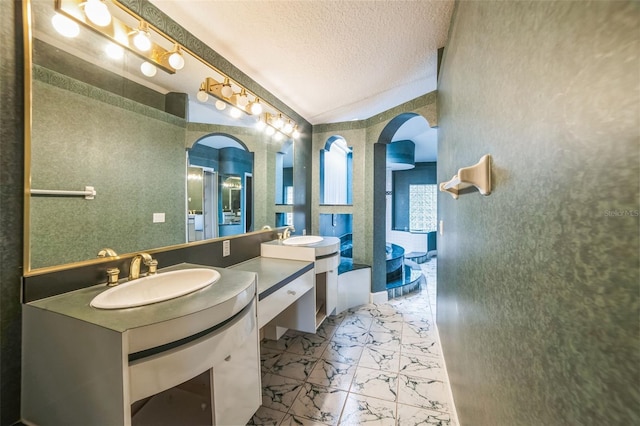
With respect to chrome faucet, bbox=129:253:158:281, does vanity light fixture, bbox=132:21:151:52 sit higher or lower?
higher

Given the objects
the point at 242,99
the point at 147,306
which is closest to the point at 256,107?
the point at 242,99

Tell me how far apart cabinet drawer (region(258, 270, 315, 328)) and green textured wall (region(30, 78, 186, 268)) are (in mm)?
707

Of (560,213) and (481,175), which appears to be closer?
(560,213)

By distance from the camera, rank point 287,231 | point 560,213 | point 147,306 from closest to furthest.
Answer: point 560,213 → point 147,306 → point 287,231

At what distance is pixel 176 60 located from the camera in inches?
57.7

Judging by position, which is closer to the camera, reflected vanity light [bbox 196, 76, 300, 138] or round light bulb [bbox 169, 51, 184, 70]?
round light bulb [bbox 169, 51, 184, 70]

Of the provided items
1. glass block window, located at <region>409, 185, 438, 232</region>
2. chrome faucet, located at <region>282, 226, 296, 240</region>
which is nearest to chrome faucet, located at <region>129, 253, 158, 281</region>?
chrome faucet, located at <region>282, 226, 296, 240</region>

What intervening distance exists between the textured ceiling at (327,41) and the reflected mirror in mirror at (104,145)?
0.30 meters

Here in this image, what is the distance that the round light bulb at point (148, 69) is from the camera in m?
1.38

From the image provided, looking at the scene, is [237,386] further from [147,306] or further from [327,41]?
[327,41]

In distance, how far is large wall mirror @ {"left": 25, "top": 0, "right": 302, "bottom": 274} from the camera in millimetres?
1018

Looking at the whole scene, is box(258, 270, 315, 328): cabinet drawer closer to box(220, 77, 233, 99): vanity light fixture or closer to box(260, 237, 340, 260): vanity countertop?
box(260, 237, 340, 260): vanity countertop

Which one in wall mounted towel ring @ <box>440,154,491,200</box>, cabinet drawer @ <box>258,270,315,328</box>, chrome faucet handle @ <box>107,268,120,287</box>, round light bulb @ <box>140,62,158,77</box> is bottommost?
cabinet drawer @ <box>258,270,315,328</box>

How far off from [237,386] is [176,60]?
183cm
